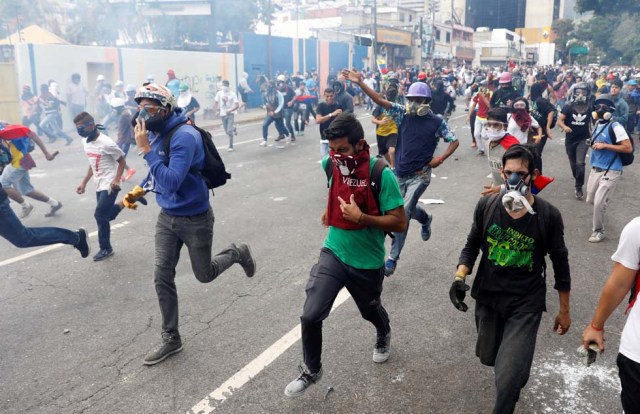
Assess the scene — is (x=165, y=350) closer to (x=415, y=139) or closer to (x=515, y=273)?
(x=515, y=273)

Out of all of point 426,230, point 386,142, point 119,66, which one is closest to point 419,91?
point 426,230

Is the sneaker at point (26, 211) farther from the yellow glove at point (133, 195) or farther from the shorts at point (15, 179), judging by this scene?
the yellow glove at point (133, 195)

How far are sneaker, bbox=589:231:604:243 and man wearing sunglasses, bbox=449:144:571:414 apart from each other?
13.3 feet

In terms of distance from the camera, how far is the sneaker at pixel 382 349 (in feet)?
12.3

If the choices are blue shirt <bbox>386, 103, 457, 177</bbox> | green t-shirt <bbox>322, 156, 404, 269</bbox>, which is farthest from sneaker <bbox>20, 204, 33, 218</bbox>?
green t-shirt <bbox>322, 156, 404, 269</bbox>

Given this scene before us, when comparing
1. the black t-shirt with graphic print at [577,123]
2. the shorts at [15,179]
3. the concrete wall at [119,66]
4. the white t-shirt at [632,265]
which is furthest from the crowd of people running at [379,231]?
the concrete wall at [119,66]

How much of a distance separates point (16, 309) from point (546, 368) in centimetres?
429

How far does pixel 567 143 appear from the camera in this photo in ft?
28.1

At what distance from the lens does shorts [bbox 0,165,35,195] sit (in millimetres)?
7297

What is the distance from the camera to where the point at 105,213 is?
590 centimetres

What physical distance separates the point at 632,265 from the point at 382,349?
187 cm

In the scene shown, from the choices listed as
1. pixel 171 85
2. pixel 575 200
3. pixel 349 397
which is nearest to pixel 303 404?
pixel 349 397

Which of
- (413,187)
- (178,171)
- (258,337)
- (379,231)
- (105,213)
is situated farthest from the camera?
(105,213)

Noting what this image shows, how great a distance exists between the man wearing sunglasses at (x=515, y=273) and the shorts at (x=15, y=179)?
21.3 feet
